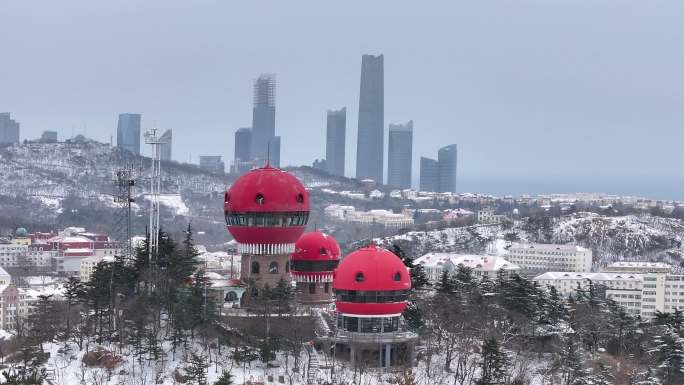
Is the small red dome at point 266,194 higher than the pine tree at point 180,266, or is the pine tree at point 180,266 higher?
the small red dome at point 266,194

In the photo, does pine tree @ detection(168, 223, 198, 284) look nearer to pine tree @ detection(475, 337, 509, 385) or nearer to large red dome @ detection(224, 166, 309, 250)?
large red dome @ detection(224, 166, 309, 250)

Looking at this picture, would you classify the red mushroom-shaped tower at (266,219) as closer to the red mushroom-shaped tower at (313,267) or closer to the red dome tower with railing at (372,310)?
the red mushroom-shaped tower at (313,267)

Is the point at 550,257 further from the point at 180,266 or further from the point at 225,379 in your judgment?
the point at 225,379

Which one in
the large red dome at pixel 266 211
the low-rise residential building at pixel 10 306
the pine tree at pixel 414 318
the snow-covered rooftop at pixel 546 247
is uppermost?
the large red dome at pixel 266 211

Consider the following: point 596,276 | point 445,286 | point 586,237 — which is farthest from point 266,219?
point 586,237

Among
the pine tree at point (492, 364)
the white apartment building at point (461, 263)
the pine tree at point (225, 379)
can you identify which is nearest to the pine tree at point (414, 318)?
the pine tree at point (492, 364)

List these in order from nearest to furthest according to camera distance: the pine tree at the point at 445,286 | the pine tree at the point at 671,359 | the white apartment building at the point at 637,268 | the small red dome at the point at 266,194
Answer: the pine tree at the point at 671,359 < the small red dome at the point at 266,194 < the pine tree at the point at 445,286 < the white apartment building at the point at 637,268

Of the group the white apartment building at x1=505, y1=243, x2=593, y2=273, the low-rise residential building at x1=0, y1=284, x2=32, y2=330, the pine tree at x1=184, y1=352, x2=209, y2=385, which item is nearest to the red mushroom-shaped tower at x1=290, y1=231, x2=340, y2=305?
the pine tree at x1=184, y1=352, x2=209, y2=385
